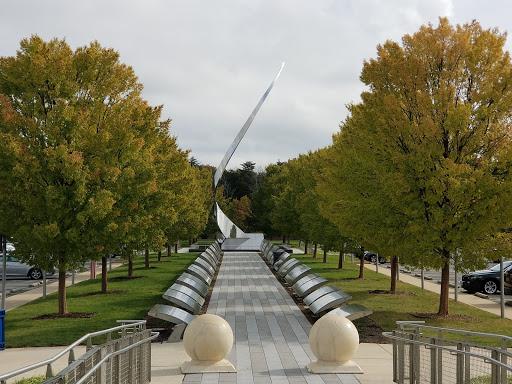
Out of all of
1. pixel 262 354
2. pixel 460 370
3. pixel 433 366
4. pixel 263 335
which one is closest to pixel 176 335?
pixel 263 335

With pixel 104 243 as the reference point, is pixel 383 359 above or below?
below

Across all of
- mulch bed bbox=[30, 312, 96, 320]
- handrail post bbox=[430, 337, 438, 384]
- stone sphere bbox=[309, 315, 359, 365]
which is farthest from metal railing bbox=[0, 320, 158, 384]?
mulch bed bbox=[30, 312, 96, 320]

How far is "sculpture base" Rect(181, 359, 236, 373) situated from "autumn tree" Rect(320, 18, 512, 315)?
7.65 m

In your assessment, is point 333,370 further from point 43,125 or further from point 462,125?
point 43,125

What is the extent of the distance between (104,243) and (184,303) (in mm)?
3918

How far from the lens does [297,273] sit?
23375 millimetres

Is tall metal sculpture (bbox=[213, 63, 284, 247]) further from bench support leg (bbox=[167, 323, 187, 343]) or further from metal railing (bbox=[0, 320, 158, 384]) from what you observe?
metal railing (bbox=[0, 320, 158, 384])

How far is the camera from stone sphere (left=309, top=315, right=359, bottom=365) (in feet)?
36.1

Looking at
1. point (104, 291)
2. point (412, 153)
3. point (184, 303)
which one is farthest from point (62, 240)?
point (412, 153)

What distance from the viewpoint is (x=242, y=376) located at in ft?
35.2

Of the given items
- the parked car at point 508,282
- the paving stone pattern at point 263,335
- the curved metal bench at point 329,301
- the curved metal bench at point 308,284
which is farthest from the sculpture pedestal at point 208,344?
the parked car at point 508,282

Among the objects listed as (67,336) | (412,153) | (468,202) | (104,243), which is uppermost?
(412,153)

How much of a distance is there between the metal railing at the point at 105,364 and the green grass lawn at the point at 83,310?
467cm

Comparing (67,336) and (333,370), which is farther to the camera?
(67,336)
